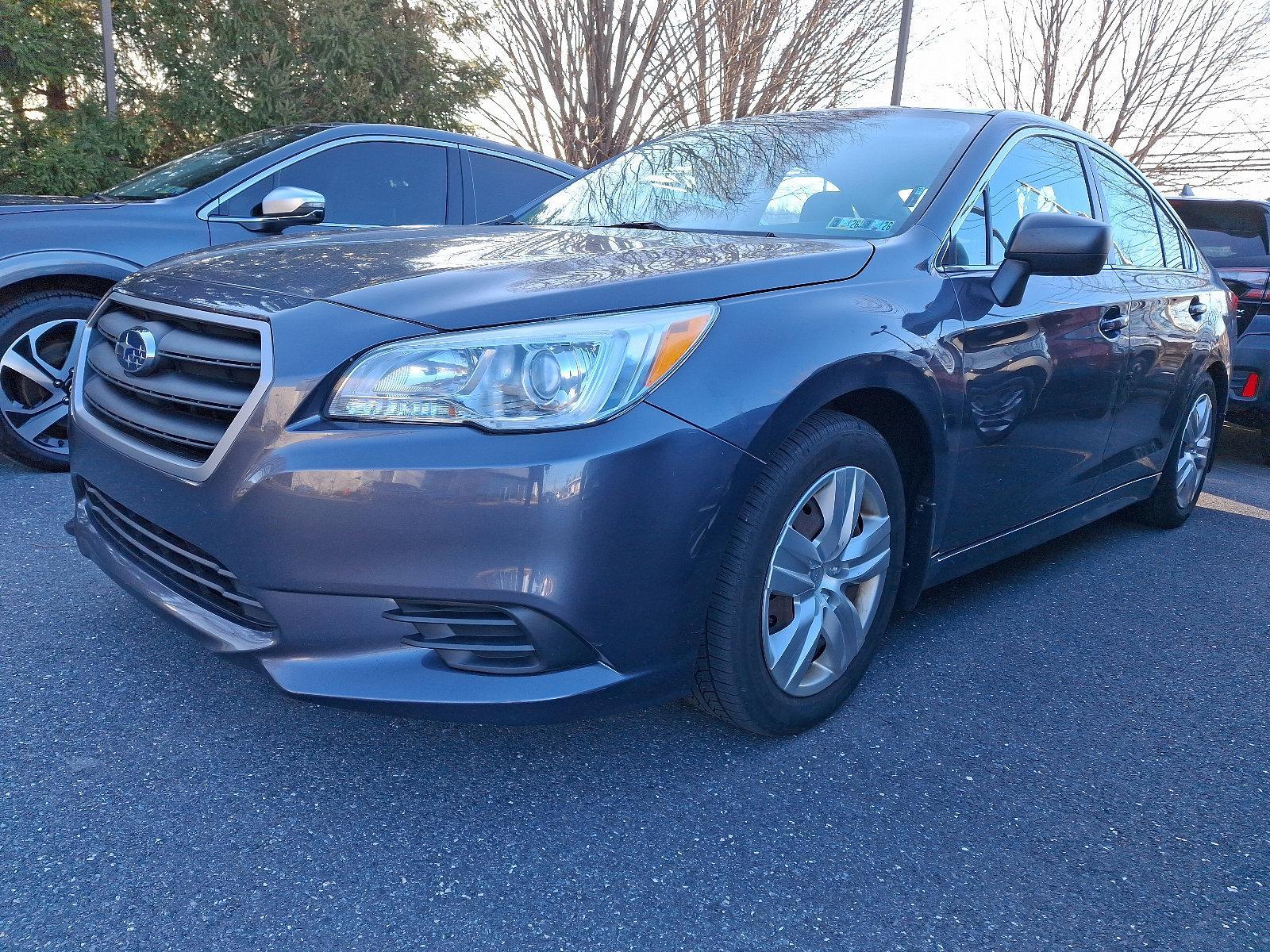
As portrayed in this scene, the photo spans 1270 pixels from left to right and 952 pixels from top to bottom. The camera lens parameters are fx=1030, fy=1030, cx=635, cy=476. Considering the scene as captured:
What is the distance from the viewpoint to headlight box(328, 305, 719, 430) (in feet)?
6.00

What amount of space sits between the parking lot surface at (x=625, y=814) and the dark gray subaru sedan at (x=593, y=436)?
25 centimetres

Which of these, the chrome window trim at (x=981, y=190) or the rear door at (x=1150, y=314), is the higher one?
the chrome window trim at (x=981, y=190)

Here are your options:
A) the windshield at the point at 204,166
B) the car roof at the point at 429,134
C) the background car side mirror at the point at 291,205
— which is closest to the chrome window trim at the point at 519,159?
the car roof at the point at 429,134

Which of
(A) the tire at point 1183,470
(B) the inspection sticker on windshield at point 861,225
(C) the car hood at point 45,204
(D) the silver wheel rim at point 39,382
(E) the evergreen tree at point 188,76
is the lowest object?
(A) the tire at point 1183,470

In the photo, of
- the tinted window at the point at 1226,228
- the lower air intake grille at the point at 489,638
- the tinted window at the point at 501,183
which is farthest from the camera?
the tinted window at the point at 1226,228

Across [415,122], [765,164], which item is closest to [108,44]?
[415,122]

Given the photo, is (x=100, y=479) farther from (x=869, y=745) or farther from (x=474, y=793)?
(x=869, y=745)

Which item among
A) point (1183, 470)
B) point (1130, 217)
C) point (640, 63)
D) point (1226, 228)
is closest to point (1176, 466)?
point (1183, 470)

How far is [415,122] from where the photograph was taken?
10656 mm

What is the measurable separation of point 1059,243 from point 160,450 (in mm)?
2164

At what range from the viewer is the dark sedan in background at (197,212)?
160 inches

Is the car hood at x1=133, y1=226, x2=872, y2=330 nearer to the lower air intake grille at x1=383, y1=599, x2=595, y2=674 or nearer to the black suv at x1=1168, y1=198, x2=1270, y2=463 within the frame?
the lower air intake grille at x1=383, y1=599, x2=595, y2=674

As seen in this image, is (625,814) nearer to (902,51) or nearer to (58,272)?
(58,272)

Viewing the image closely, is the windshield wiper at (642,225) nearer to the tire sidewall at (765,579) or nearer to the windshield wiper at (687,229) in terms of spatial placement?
the windshield wiper at (687,229)
